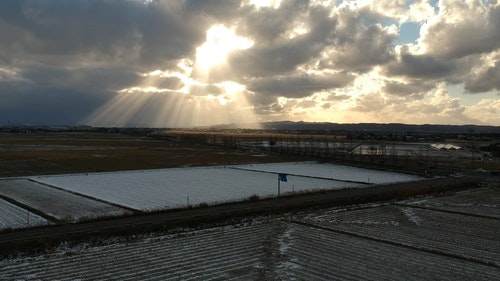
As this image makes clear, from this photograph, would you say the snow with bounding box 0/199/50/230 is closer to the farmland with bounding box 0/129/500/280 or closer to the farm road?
the farmland with bounding box 0/129/500/280

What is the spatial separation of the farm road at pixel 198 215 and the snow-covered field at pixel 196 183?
10.7 feet

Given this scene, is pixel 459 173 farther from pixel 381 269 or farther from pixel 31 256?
pixel 31 256

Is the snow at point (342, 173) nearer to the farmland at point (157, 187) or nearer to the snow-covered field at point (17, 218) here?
the farmland at point (157, 187)

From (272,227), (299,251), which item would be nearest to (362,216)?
(272,227)

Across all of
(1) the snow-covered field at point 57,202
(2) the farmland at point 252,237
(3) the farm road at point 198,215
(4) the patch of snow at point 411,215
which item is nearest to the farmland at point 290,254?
(2) the farmland at point 252,237

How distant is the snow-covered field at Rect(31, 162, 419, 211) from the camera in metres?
37.6

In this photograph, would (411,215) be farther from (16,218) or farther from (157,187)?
(16,218)

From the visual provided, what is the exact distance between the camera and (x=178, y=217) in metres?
28.9

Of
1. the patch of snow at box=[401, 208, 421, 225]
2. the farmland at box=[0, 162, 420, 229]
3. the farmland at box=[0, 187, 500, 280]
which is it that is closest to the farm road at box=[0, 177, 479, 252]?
the farmland at box=[0, 187, 500, 280]

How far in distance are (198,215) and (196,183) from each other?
751 inches

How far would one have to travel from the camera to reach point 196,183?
48469 millimetres

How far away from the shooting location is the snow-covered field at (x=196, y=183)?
123ft

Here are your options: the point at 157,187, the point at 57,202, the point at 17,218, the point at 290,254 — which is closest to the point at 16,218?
the point at 17,218

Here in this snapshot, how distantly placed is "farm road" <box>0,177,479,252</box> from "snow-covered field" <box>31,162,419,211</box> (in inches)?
129
